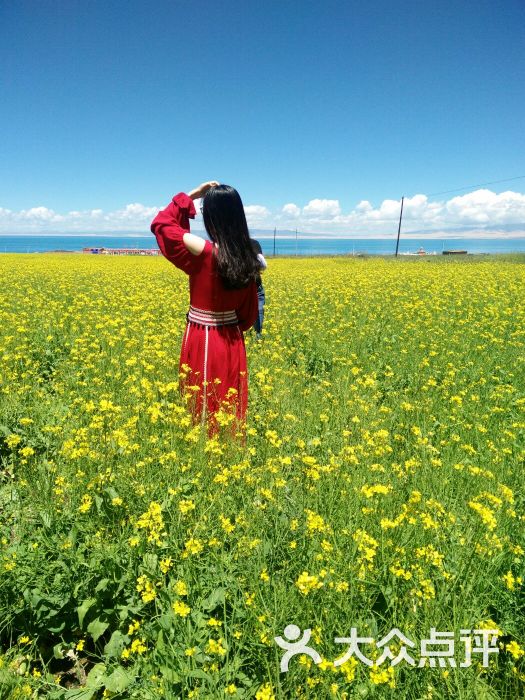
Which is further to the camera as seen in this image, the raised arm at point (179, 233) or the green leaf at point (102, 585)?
the raised arm at point (179, 233)

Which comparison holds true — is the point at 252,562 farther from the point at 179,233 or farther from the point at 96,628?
the point at 179,233

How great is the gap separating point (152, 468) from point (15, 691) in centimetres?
121

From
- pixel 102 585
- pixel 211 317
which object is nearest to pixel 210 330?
pixel 211 317

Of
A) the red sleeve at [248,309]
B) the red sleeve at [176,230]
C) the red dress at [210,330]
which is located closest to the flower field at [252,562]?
the red dress at [210,330]

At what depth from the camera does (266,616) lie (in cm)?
170

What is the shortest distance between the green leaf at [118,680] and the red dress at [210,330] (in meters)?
1.66

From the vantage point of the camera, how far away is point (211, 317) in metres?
3.23

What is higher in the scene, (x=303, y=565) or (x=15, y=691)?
(x=303, y=565)

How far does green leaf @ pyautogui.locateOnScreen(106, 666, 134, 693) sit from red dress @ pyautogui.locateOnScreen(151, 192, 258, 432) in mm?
1660

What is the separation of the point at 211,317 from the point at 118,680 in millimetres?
2211

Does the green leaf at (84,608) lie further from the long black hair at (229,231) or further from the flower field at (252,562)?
the long black hair at (229,231)

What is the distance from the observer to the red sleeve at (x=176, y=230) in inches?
113

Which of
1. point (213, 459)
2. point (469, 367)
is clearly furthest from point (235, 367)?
point (469, 367)

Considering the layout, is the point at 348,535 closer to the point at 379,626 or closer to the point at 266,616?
the point at 379,626
